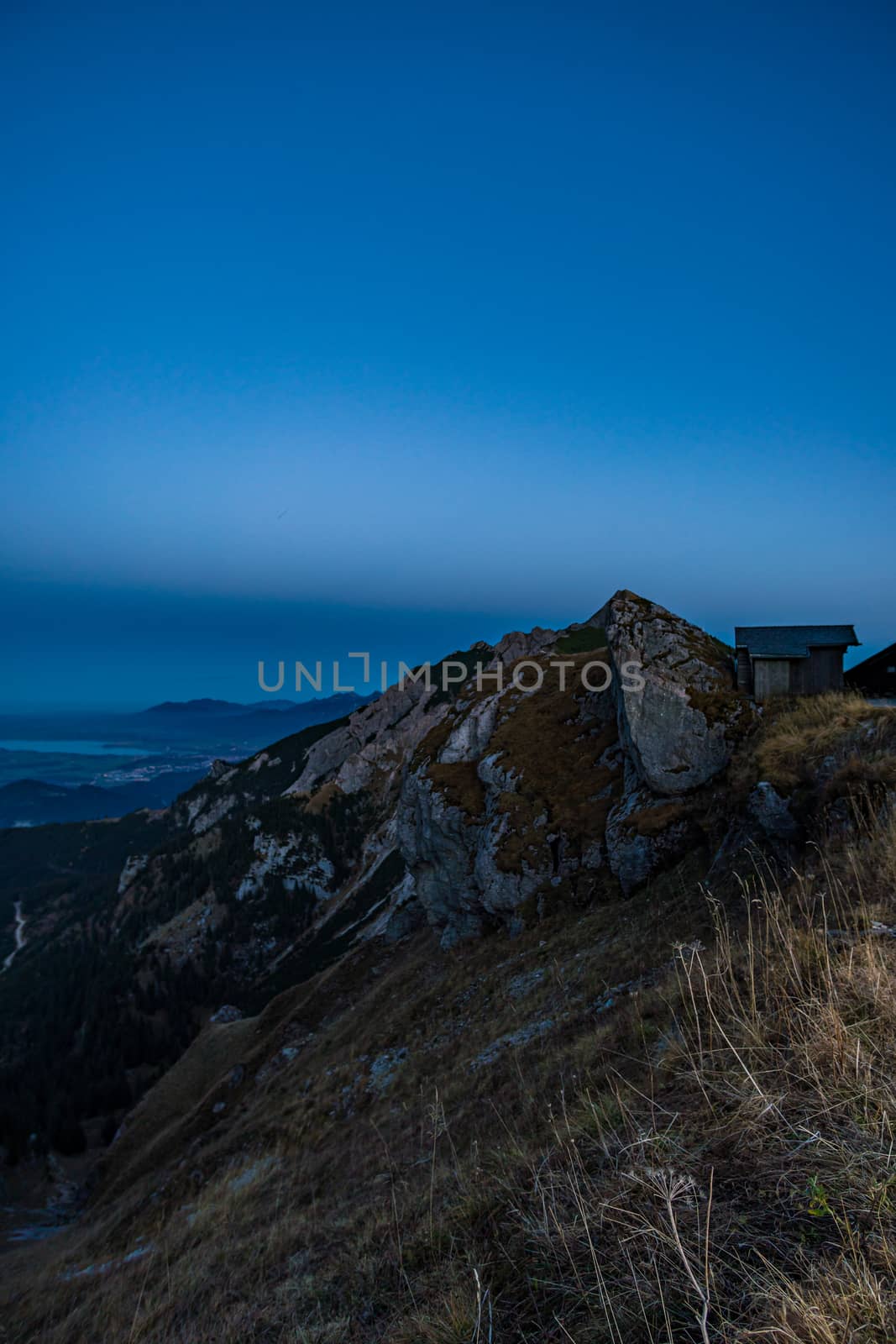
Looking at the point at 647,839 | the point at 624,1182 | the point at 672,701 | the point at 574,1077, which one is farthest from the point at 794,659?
the point at 624,1182

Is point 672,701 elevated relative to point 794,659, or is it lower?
lower

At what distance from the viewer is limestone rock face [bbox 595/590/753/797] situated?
62.5ft

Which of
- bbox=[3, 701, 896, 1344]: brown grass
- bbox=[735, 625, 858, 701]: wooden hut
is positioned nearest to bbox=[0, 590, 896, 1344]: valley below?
bbox=[3, 701, 896, 1344]: brown grass

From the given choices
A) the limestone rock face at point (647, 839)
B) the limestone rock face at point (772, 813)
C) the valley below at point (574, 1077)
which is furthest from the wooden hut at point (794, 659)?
the limestone rock face at point (772, 813)

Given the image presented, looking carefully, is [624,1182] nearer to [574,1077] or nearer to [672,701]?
[574,1077]

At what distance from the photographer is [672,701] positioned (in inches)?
→ 785

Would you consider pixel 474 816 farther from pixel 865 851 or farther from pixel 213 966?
pixel 213 966

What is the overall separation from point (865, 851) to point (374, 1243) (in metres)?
8.15

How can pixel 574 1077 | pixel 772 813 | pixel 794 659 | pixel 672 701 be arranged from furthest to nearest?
1. pixel 672 701
2. pixel 794 659
3. pixel 772 813
4. pixel 574 1077

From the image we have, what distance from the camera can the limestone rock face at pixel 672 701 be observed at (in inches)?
750

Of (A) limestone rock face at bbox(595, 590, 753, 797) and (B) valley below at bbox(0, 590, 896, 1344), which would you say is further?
(A) limestone rock face at bbox(595, 590, 753, 797)

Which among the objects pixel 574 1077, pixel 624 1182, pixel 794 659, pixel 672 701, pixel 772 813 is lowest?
pixel 574 1077

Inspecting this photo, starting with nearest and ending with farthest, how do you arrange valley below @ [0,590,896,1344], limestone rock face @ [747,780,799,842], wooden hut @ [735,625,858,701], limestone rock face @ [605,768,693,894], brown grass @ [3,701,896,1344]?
brown grass @ [3,701,896,1344]
valley below @ [0,590,896,1344]
limestone rock face @ [747,780,799,842]
limestone rock face @ [605,768,693,894]
wooden hut @ [735,625,858,701]

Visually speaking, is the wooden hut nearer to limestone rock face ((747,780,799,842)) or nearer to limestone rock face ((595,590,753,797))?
limestone rock face ((595,590,753,797))
